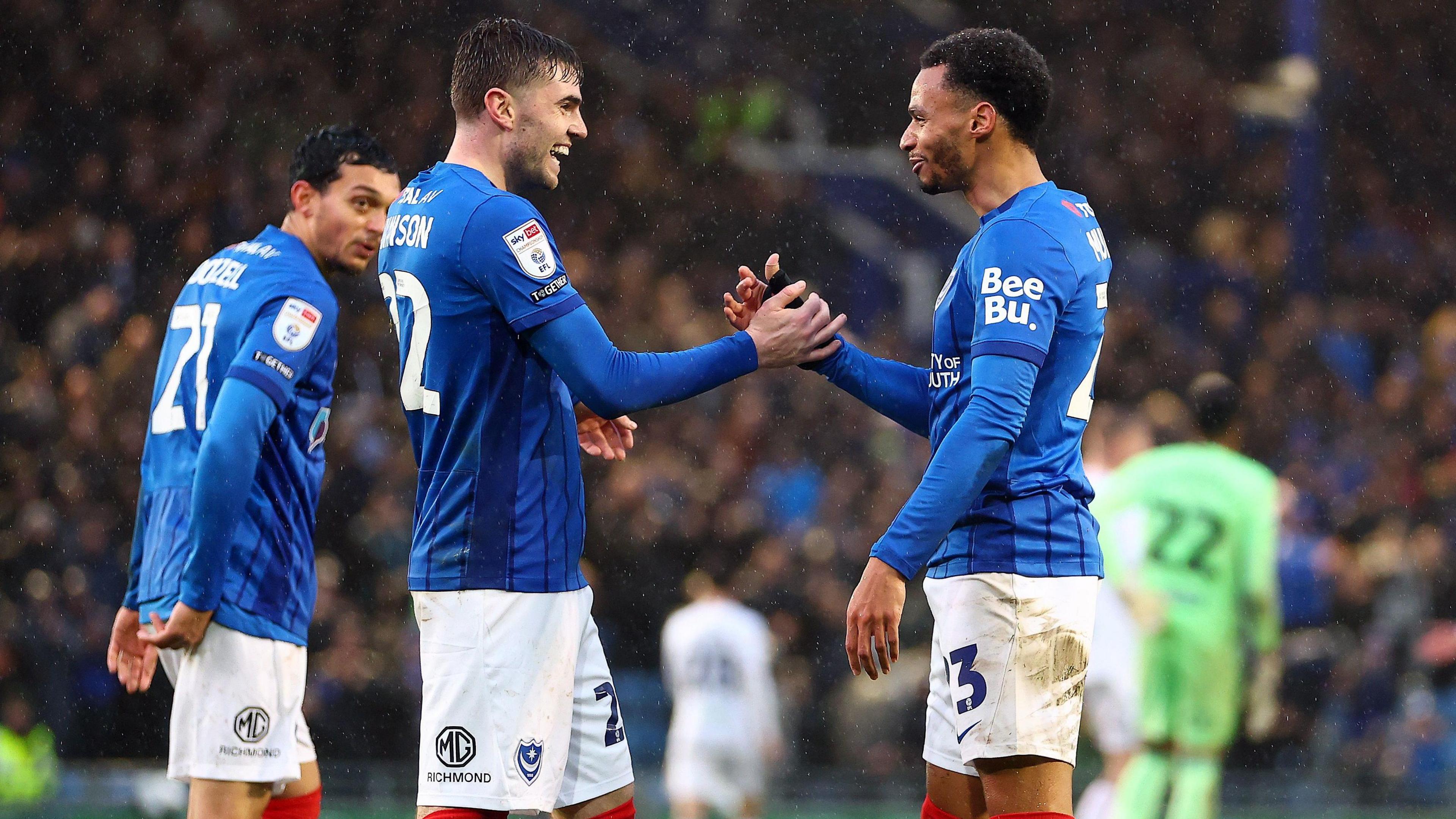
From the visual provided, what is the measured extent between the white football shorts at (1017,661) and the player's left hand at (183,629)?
6.30ft

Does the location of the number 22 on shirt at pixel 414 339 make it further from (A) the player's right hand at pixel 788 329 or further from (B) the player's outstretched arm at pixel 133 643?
(B) the player's outstretched arm at pixel 133 643

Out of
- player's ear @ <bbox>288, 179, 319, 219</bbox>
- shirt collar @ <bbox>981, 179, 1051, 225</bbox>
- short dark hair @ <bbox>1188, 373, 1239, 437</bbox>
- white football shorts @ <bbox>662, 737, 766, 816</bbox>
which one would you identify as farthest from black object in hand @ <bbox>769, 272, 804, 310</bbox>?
white football shorts @ <bbox>662, 737, 766, 816</bbox>

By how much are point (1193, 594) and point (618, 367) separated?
4619 millimetres

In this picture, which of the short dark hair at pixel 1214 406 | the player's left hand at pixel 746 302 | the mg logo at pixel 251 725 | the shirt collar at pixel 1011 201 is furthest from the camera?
the short dark hair at pixel 1214 406

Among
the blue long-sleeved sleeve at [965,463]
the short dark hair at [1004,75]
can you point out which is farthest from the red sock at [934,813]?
the short dark hair at [1004,75]

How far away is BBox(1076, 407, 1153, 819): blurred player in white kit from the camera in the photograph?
24.3 ft

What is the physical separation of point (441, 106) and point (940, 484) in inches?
485

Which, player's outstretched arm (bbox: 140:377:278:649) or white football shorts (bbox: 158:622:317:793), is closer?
player's outstretched arm (bbox: 140:377:278:649)

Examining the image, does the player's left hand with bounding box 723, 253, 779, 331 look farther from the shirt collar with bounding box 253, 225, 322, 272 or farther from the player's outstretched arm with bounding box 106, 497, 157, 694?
the player's outstretched arm with bounding box 106, 497, 157, 694

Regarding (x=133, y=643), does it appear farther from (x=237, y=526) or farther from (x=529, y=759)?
(x=529, y=759)

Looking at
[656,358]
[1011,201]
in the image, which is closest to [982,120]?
[1011,201]

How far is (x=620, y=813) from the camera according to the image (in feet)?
11.6

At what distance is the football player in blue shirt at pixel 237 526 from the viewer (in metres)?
3.98

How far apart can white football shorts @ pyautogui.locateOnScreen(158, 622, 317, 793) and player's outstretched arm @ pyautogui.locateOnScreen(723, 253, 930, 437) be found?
61.4 inches
